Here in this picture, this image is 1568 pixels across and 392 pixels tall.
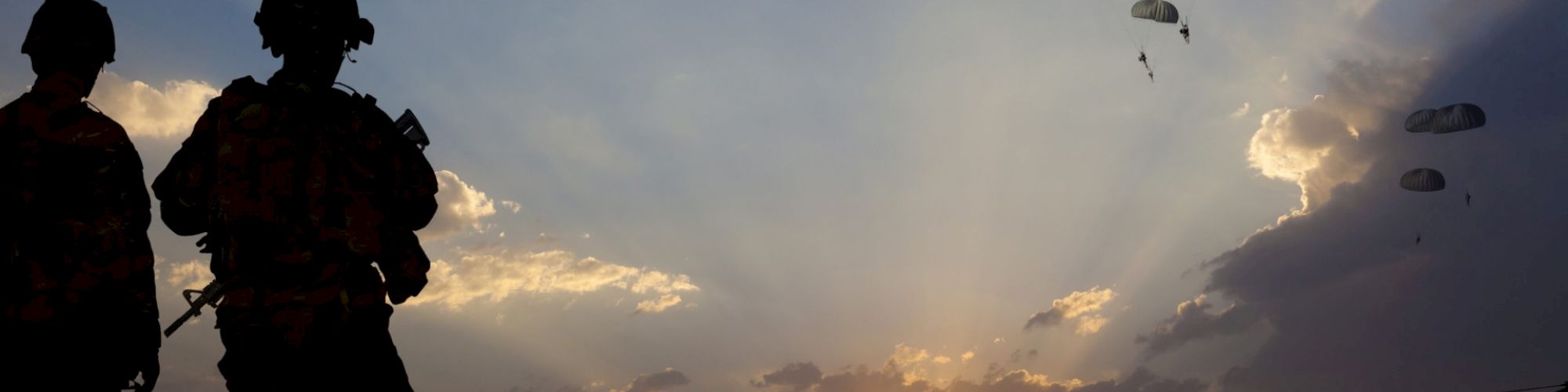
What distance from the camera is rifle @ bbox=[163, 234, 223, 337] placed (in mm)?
7492

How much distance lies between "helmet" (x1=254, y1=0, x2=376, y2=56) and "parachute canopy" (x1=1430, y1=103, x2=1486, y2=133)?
89.2 metres

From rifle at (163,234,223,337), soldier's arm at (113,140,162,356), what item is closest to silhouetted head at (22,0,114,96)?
soldier's arm at (113,140,162,356)

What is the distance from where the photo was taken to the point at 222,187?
286 inches

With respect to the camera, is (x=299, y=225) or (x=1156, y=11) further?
(x=1156, y=11)

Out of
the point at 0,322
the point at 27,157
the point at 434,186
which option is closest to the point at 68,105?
the point at 27,157

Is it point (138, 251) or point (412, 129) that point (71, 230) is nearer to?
point (138, 251)

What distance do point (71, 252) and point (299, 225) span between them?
3.42m

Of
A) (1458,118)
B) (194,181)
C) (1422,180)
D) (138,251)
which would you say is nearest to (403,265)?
(194,181)

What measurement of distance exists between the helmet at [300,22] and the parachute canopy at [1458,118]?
8919cm

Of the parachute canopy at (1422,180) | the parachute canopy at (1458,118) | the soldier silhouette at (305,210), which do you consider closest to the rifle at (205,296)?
the soldier silhouette at (305,210)

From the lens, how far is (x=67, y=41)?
32.4 feet

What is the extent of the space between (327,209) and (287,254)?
1.25 ft

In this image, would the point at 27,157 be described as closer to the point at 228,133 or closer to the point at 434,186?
the point at 228,133

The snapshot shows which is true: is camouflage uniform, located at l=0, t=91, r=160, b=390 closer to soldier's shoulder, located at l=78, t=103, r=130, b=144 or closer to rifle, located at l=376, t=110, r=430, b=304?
soldier's shoulder, located at l=78, t=103, r=130, b=144
